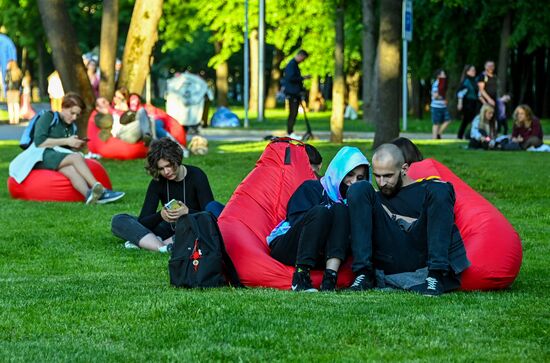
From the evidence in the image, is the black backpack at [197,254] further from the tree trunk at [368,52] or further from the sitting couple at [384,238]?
the tree trunk at [368,52]

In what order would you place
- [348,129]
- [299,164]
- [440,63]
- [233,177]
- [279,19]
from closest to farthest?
[299,164] → [233,177] → [348,129] → [440,63] → [279,19]

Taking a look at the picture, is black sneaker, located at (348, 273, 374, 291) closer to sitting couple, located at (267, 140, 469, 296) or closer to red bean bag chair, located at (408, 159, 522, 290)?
sitting couple, located at (267, 140, 469, 296)

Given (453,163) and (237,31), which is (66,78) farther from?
(237,31)

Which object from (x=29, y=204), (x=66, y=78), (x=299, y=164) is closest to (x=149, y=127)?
(x=66, y=78)

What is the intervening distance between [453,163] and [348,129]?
15471 mm

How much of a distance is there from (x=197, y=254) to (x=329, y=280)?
35.5 inches

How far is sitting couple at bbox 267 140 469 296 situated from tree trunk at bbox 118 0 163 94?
56.2 ft

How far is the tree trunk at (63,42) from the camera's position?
78.6ft

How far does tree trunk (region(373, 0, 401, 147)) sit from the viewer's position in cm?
2216

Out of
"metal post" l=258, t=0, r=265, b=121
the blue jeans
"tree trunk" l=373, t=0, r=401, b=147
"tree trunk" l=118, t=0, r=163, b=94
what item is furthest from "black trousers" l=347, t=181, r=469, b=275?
"metal post" l=258, t=0, r=265, b=121

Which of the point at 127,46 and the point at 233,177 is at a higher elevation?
the point at 127,46

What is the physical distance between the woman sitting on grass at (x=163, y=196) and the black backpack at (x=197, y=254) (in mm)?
1075

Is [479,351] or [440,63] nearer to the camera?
[479,351]

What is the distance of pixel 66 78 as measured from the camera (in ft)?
79.2
